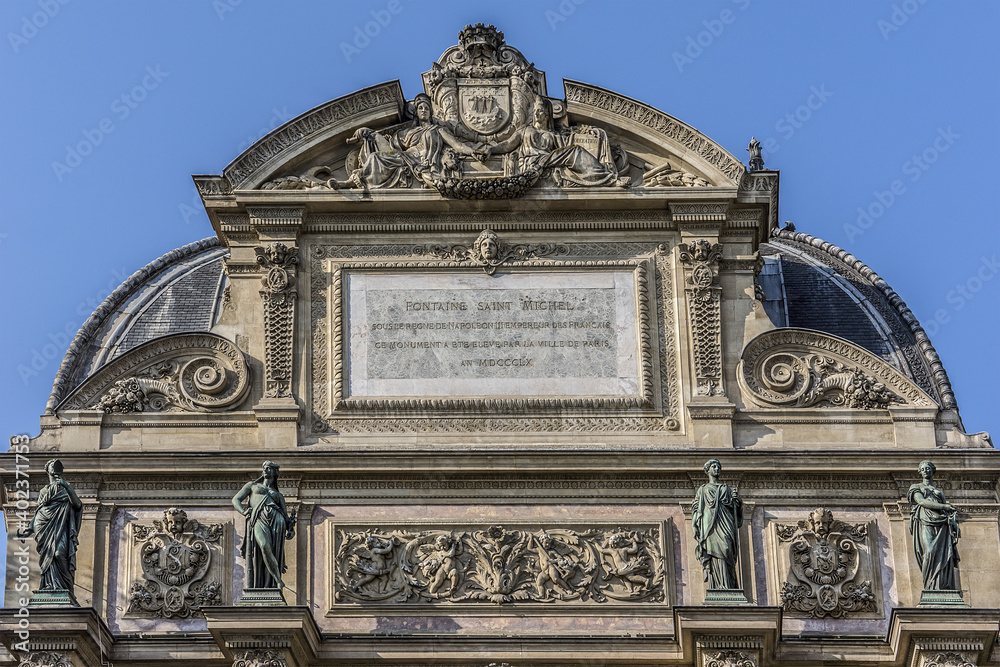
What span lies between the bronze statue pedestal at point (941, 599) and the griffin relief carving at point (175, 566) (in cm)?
695

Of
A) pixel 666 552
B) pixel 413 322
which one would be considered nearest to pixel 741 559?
pixel 666 552

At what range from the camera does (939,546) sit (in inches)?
917

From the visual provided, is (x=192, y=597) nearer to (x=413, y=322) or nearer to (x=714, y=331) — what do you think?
(x=413, y=322)

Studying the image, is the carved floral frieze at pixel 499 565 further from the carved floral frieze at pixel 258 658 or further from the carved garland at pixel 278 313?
the carved garland at pixel 278 313

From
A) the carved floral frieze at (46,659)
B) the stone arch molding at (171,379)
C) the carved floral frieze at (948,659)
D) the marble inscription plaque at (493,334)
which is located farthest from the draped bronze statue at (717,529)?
the carved floral frieze at (46,659)

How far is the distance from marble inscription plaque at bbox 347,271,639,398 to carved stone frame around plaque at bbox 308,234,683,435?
0.10 meters

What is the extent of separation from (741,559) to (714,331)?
8.35 feet

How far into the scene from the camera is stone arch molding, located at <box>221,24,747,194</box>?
84.1ft

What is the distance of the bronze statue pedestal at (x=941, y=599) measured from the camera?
23016 mm

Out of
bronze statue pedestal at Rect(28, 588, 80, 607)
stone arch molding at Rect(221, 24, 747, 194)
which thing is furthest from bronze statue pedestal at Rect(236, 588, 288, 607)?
stone arch molding at Rect(221, 24, 747, 194)

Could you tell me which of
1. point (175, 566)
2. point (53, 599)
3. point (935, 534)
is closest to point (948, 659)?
point (935, 534)

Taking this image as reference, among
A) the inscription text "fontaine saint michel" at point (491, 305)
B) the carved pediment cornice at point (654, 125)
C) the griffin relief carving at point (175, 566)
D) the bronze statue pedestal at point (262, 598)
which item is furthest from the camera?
the carved pediment cornice at point (654, 125)

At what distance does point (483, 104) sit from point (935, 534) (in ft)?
22.5

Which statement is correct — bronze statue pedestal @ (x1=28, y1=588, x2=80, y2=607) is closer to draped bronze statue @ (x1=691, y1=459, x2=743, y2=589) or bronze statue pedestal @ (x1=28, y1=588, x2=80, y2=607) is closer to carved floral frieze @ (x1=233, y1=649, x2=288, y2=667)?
carved floral frieze @ (x1=233, y1=649, x2=288, y2=667)
